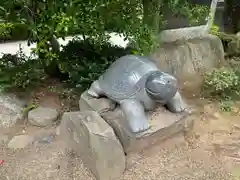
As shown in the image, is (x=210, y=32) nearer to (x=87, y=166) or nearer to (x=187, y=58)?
(x=187, y=58)

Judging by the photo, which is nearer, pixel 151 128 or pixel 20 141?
pixel 151 128

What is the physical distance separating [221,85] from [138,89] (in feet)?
3.57

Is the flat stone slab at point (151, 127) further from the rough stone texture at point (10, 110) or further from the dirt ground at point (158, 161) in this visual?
the rough stone texture at point (10, 110)

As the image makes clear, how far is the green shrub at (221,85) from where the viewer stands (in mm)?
2943

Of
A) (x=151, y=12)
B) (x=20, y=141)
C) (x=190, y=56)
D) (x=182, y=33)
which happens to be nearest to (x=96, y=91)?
(x=20, y=141)

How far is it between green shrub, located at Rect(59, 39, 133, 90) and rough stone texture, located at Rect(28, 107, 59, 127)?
1.19 ft

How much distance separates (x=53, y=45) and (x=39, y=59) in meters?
0.19

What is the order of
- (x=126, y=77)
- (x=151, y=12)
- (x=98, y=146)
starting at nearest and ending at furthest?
1. (x=98, y=146)
2. (x=126, y=77)
3. (x=151, y=12)

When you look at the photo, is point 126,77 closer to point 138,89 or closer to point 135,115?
point 138,89

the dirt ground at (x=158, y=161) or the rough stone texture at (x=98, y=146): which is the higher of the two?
the rough stone texture at (x=98, y=146)

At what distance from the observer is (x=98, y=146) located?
1963mm

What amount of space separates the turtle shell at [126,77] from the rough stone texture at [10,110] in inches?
31.0

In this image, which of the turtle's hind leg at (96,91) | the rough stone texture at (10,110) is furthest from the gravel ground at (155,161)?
the turtle's hind leg at (96,91)

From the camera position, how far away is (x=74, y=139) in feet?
7.18
